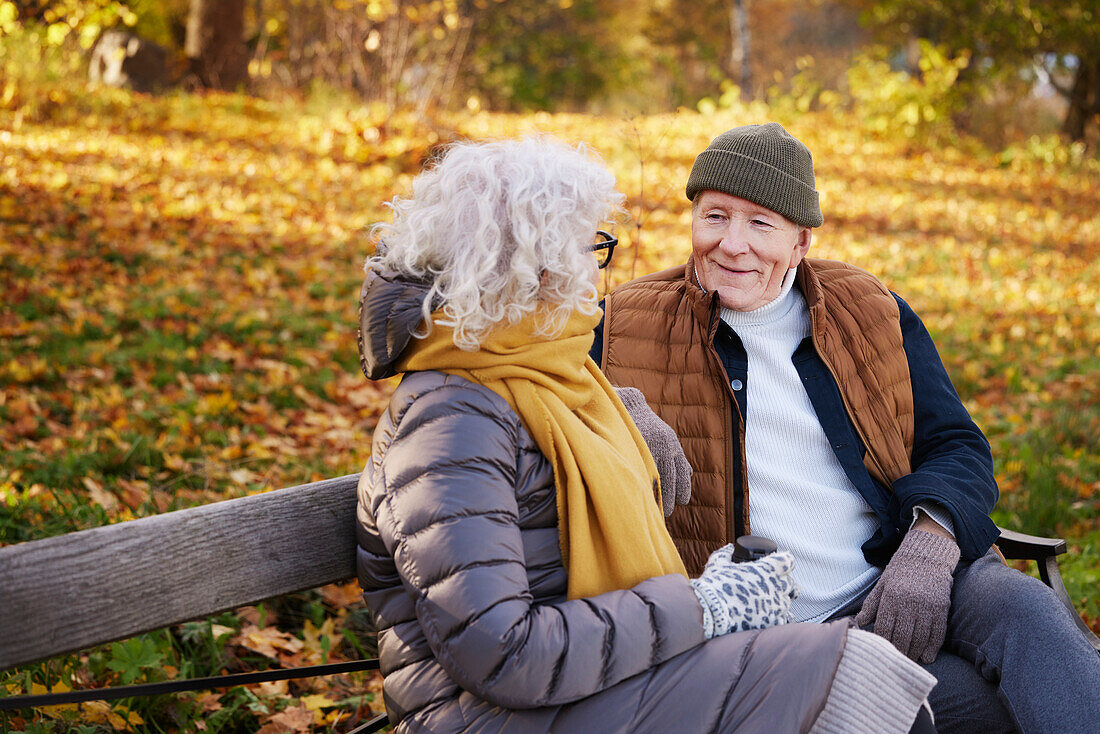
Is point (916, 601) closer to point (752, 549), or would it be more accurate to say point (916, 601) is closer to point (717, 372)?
point (752, 549)

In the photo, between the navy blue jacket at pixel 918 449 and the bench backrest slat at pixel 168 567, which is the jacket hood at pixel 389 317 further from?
the navy blue jacket at pixel 918 449

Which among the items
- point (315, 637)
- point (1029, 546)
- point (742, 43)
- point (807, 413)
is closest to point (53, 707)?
point (315, 637)

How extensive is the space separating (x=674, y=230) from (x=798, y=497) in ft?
21.8

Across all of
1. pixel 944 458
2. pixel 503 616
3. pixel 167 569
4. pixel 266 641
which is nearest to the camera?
pixel 503 616

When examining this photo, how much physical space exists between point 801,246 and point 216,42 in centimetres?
1177

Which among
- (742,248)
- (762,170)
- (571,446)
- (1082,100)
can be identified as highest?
(1082,100)

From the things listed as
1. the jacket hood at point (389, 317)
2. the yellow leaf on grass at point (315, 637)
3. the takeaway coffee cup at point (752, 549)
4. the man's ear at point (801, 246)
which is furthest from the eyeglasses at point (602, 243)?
the yellow leaf on grass at point (315, 637)

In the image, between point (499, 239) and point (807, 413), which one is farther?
point (807, 413)

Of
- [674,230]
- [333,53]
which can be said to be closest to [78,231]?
[674,230]

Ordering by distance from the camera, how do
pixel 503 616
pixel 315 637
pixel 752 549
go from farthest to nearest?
pixel 315 637 → pixel 752 549 → pixel 503 616

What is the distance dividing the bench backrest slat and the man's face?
1252mm

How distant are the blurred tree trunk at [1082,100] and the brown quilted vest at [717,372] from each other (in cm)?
1458

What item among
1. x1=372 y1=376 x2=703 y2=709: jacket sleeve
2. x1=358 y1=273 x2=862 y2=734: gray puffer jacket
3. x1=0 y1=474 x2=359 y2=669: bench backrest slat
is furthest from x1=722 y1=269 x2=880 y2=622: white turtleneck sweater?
x1=0 y1=474 x2=359 y2=669: bench backrest slat

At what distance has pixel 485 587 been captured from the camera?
5.06ft
